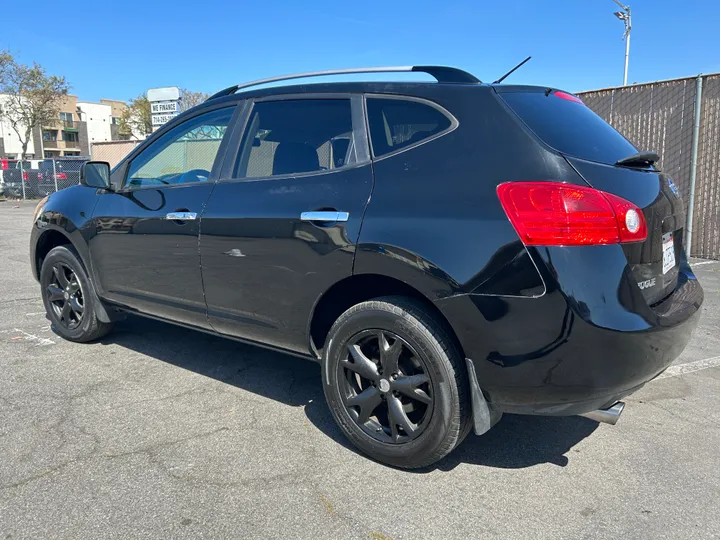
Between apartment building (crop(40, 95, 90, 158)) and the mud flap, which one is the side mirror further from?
apartment building (crop(40, 95, 90, 158))

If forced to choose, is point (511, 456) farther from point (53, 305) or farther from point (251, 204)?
point (53, 305)

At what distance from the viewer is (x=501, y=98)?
272cm

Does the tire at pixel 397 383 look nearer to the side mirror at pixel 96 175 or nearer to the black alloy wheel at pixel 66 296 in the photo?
the side mirror at pixel 96 175

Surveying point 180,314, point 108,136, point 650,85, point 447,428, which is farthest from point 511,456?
point 108,136

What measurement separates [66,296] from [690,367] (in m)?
4.83

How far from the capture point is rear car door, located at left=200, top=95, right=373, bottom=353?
2949 millimetres

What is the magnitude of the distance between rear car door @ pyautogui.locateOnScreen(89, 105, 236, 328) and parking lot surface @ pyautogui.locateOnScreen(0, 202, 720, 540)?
0.59m

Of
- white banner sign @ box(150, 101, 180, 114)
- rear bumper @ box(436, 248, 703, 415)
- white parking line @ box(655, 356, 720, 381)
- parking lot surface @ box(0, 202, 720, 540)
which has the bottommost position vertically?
white parking line @ box(655, 356, 720, 381)

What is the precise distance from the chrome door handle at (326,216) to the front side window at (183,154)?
98cm

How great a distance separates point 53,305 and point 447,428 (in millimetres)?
3764

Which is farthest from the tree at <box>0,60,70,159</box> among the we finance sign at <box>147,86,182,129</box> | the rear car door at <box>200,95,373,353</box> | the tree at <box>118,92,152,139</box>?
the rear car door at <box>200,95,373,353</box>

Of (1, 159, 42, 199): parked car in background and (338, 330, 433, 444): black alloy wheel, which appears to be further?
(1, 159, 42, 199): parked car in background

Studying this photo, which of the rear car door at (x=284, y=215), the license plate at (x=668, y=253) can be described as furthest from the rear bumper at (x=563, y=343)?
the rear car door at (x=284, y=215)

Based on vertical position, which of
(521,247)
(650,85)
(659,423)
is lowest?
(659,423)
